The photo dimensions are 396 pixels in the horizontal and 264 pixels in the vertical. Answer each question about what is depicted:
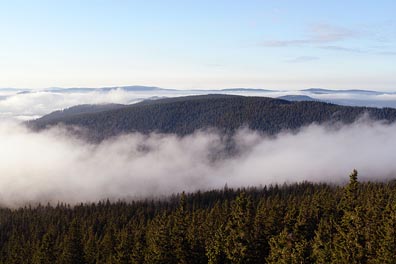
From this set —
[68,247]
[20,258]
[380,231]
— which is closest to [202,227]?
[68,247]

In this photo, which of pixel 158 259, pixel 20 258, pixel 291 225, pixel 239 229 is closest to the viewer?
pixel 239 229

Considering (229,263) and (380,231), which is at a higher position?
(380,231)

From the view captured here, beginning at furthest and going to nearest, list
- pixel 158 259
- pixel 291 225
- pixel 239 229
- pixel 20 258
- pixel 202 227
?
pixel 20 258, pixel 202 227, pixel 291 225, pixel 158 259, pixel 239 229

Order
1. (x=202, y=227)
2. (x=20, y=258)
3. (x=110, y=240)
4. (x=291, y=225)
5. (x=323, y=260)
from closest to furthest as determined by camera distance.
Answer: (x=323, y=260) < (x=291, y=225) < (x=202, y=227) < (x=110, y=240) < (x=20, y=258)

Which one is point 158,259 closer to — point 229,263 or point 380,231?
point 229,263

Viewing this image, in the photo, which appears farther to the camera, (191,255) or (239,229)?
(191,255)

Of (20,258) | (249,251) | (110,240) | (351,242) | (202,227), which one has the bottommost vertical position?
(20,258)

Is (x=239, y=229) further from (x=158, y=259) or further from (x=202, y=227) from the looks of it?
(x=202, y=227)

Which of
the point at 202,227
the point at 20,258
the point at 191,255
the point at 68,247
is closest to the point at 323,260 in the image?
the point at 191,255

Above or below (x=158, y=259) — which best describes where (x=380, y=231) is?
above
